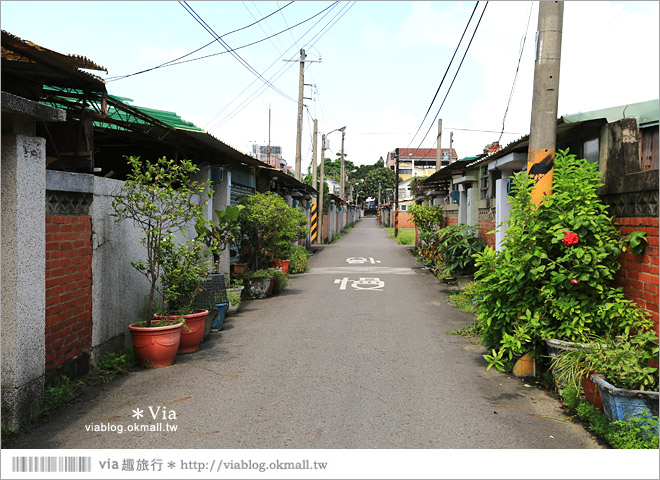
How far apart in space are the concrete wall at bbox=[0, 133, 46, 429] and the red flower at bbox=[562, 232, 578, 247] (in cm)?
515

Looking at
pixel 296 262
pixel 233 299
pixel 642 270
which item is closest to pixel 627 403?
pixel 642 270

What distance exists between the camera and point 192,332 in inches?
280

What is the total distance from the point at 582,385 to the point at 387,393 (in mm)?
1868

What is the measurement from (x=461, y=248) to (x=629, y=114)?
7.64 metres

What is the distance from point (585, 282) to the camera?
5332mm

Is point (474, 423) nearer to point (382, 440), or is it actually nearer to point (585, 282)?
point (382, 440)

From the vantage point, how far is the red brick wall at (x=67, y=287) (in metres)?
5.09

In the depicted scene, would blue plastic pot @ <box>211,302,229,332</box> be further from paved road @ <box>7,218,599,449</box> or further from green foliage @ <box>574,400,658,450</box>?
green foliage @ <box>574,400,658,450</box>

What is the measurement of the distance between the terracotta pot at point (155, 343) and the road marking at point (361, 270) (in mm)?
10917

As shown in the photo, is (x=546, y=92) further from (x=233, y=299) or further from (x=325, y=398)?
(x=233, y=299)

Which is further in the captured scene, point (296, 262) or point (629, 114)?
point (296, 262)

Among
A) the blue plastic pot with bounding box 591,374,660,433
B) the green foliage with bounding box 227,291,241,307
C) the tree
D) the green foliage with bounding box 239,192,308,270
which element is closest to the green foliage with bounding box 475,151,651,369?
the blue plastic pot with bounding box 591,374,660,433

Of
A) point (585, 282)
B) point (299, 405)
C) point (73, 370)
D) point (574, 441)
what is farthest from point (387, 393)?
point (73, 370)

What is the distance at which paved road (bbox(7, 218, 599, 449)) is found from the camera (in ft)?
13.8
